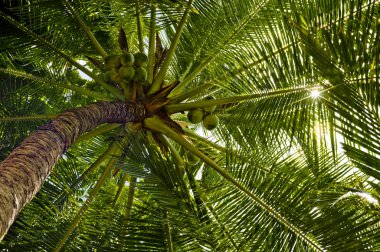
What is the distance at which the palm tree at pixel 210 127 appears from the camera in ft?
8.91

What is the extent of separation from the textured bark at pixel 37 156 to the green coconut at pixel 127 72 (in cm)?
58

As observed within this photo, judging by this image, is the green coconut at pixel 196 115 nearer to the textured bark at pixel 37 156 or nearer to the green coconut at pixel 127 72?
the green coconut at pixel 127 72

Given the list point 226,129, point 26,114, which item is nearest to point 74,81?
point 26,114

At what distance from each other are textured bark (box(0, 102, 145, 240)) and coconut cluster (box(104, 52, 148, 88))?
624 mm

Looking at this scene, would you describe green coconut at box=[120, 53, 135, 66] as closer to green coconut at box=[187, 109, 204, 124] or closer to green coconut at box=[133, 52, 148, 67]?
green coconut at box=[133, 52, 148, 67]

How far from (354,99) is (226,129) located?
2.39m

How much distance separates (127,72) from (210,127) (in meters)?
0.92

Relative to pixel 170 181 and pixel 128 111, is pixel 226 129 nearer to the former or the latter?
pixel 128 111

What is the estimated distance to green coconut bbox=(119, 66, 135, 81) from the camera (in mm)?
4336

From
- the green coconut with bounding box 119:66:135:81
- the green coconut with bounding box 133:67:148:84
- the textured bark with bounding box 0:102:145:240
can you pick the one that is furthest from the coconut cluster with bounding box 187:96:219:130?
the textured bark with bounding box 0:102:145:240

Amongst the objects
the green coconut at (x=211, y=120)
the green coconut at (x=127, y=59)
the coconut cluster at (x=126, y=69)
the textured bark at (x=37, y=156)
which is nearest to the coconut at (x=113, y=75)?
the coconut cluster at (x=126, y=69)

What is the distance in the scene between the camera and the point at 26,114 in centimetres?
515

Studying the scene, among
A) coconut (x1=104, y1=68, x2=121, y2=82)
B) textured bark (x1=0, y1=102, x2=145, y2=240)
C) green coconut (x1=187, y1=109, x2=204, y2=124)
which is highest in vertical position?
coconut (x1=104, y1=68, x2=121, y2=82)

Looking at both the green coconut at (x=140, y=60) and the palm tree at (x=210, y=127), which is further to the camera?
the green coconut at (x=140, y=60)
